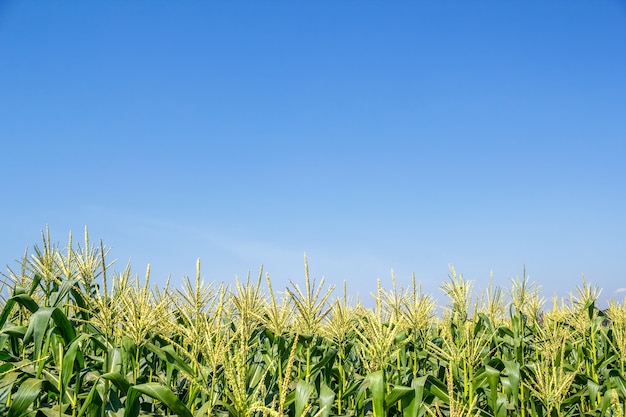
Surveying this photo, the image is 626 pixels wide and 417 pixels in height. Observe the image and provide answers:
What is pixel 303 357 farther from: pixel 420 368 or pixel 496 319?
pixel 496 319

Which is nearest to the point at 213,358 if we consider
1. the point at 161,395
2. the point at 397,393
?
the point at 161,395

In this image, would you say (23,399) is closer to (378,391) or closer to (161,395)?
(161,395)

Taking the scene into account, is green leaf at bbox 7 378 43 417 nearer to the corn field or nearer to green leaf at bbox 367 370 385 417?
the corn field

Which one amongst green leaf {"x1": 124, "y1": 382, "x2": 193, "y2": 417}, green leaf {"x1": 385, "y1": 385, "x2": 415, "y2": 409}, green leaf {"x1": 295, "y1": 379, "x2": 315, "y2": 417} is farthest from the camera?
green leaf {"x1": 385, "y1": 385, "x2": 415, "y2": 409}

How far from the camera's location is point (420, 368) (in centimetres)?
784

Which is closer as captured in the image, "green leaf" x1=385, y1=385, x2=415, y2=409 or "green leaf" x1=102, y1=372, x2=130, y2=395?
"green leaf" x1=102, y1=372, x2=130, y2=395

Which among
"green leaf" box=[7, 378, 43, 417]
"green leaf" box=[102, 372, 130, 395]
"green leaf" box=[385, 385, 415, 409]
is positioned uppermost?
"green leaf" box=[385, 385, 415, 409]

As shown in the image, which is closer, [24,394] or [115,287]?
[24,394]

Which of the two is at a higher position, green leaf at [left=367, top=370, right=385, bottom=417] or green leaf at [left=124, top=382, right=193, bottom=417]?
green leaf at [left=367, top=370, right=385, bottom=417]

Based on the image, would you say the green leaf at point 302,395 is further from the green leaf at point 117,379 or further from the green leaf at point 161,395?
the green leaf at point 117,379

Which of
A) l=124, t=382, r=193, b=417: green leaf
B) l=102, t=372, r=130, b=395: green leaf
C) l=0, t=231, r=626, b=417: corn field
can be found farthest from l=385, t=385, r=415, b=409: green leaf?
l=102, t=372, r=130, b=395: green leaf

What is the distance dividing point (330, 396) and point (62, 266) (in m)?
→ 2.71

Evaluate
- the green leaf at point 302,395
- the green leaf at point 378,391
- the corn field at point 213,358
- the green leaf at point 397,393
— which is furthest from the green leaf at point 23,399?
the green leaf at point 397,393

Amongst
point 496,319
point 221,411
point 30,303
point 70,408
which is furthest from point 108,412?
point 496,319
